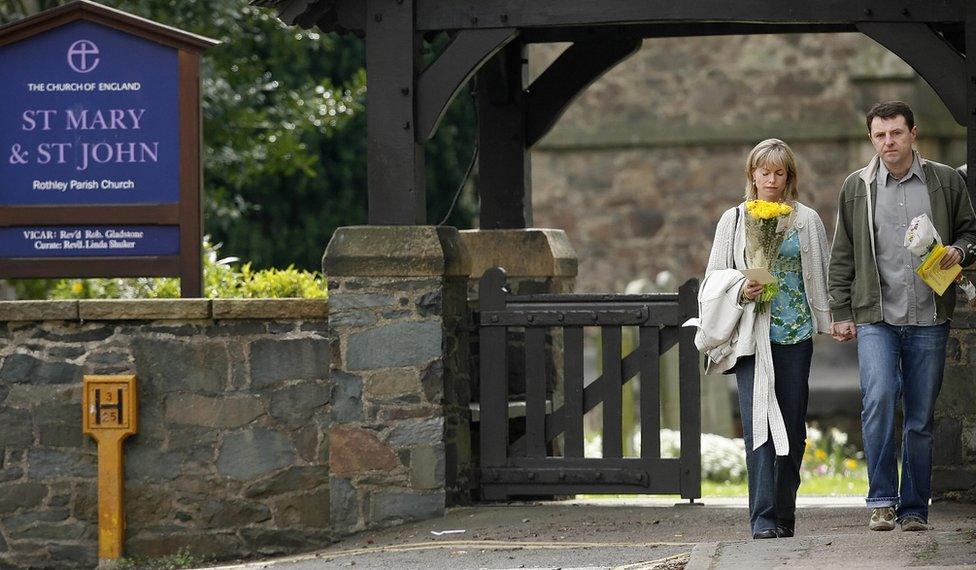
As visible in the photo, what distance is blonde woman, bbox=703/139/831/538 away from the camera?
21.4ft

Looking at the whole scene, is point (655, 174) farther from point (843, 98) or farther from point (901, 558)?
point (901, 558)

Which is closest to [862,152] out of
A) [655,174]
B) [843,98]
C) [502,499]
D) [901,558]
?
[843,98]

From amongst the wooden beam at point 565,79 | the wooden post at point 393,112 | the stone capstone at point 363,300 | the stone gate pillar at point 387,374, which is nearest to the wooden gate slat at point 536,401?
the stone gate pillar at point 387,374

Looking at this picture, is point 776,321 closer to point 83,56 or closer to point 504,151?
point 504,151

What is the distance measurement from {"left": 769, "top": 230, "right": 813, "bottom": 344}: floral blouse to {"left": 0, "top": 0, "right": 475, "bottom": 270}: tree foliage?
746cm

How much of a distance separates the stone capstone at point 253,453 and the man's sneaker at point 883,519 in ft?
9.68

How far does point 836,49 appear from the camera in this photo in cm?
1755

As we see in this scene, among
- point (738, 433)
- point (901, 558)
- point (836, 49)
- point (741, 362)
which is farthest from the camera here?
point (836, 49)

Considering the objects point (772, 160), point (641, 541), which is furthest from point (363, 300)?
point (772, 160)

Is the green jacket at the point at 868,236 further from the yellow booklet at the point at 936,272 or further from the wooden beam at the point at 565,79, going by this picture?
the wooden beam at the point at 565,79

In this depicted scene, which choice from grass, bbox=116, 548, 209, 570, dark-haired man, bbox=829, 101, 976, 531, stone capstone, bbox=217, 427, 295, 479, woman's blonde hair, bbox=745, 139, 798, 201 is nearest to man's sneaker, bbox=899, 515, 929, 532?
dark-haired man, bbox=829, 101, 976, 531

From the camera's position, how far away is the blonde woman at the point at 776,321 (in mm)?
6508

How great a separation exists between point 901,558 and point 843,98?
41.5 ft

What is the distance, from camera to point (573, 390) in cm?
835
